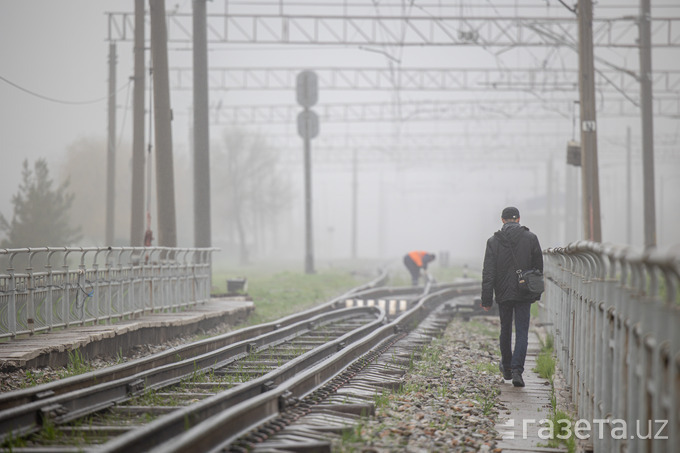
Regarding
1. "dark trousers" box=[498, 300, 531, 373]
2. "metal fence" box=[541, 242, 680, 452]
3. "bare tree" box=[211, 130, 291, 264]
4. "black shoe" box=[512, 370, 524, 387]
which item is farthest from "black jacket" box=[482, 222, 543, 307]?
"bare tree" box=[211, 130, 291, 264]

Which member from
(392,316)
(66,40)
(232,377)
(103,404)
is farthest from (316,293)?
(66,40)

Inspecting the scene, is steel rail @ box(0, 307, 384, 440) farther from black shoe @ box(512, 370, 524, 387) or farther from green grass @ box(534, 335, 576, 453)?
green grass @ box(534, 335, 576, 453)

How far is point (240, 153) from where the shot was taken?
69375 mm

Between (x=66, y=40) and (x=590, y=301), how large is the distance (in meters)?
75.2

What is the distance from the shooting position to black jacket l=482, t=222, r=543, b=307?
31.4 ft

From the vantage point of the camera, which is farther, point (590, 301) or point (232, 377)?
point (232, 377)

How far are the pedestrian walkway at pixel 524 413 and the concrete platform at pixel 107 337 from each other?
17.3 ft

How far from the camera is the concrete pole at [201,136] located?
21953 millimetres

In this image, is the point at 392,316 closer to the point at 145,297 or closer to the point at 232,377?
the point at 145,297

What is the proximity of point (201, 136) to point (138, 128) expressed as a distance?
3375 millimetres

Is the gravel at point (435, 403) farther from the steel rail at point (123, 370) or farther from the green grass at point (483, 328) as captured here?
the green grass at point (483, 328)

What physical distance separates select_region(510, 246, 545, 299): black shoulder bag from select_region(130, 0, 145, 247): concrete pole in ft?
53.1

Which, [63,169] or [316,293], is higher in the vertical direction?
[63,169]

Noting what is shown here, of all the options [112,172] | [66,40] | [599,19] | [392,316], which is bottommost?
[392,316]
